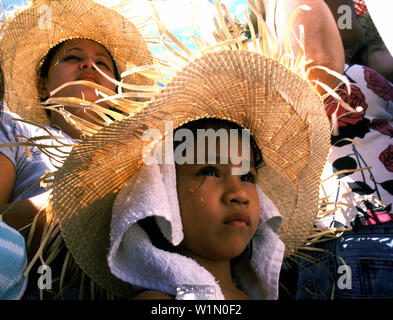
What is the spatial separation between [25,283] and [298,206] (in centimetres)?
73

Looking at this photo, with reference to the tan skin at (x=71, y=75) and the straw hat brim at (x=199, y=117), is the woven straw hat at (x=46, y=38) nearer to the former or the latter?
the tan skin at (x=71, y=75)

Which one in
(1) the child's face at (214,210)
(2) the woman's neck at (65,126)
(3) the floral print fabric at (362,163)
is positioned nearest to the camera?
(1) the child's face at (214,210)

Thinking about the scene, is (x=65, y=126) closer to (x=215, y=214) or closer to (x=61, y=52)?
(x=61, y=52)

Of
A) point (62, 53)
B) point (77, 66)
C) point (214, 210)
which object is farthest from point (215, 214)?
point (62, 53)

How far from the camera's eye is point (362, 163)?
1.24 meters

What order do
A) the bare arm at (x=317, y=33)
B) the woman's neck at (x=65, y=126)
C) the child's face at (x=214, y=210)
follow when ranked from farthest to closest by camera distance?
the woman's neck at (x=65, y=126)
the bare arm at (x=317, y=33)
the child's face at (x=214, y=210)

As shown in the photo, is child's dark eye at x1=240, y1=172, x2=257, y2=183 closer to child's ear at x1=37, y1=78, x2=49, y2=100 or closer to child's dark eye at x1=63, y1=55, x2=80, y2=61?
child's dark eye at x1=63, y1=55, x2=80, y2=61

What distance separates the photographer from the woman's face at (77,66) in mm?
1695

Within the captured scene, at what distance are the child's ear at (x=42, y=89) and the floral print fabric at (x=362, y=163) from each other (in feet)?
3.93

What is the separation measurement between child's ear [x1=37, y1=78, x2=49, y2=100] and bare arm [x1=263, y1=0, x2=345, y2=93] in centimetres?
103

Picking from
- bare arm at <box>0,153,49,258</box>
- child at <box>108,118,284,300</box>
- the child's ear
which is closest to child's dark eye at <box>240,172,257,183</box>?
child at <box>108,118,284,300</box>

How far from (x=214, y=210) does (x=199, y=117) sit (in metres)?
0.26

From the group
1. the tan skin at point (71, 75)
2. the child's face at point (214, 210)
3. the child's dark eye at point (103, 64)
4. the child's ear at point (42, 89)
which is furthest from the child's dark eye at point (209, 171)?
the child's ear at point (42, 89)
